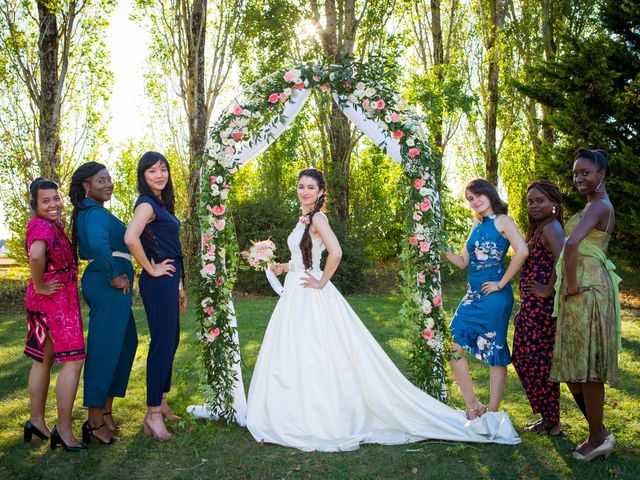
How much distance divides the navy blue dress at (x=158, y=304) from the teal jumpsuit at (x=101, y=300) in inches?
8.7

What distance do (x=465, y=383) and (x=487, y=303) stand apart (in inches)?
30.6

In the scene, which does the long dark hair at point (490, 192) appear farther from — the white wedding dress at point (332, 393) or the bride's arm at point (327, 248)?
the white wedding dress at point (332, 393)

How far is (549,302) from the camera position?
5012mm

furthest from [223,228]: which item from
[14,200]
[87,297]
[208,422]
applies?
[14,200]

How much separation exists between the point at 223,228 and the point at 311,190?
0.91m

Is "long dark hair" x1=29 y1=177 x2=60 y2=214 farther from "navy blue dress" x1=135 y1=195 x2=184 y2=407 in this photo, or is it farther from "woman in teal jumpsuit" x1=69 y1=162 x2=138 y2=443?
"navy blue dress" x1=135 y1=195 x2=184 y2=407

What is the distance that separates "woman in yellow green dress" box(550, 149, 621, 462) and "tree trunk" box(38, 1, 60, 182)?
1086 centimetres

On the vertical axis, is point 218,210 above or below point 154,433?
above

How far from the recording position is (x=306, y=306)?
17.0ft

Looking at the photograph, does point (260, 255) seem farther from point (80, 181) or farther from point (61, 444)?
point (61, 444)

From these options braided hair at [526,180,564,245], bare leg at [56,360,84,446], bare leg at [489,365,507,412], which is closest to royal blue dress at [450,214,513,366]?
bare leg at [489,365,507,412]

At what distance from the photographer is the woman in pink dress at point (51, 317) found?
4.71 m

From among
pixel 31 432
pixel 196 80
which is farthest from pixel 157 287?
pixel 196 80

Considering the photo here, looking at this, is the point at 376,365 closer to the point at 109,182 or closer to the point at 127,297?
the point at 127,297
